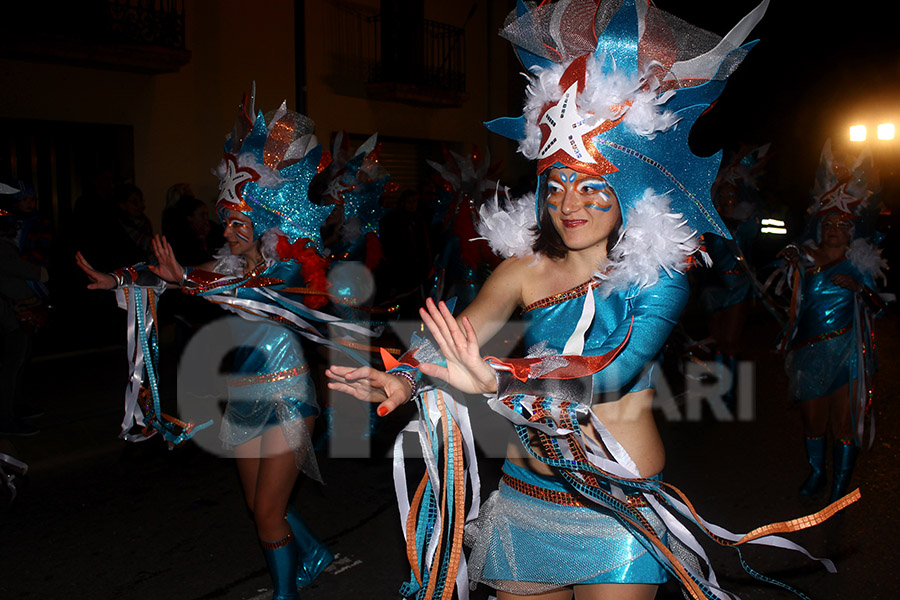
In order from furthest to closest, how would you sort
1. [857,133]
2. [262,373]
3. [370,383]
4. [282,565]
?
[857,133] → [262,373] → [282,565] → [370,383]

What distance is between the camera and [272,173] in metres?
3.99

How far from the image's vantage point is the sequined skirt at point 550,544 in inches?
91.2

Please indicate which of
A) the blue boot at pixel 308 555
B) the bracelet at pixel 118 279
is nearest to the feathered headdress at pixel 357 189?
the bracelet at pixel 118 279

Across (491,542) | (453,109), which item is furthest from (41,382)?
(453,109)

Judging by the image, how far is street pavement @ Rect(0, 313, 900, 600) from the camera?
13.0 feet

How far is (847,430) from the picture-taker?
16.1ft

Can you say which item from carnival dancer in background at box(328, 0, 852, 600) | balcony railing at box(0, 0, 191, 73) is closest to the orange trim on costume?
carnival dancer in background at box(328, 0, 852, 600)

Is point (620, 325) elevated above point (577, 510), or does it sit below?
above

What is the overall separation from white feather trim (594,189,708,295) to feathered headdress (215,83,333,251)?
2.06m

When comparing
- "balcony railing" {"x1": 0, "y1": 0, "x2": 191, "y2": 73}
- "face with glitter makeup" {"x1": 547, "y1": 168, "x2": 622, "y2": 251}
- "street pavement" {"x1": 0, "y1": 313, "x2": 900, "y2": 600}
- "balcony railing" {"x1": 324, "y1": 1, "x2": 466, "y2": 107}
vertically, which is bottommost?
"street pavement" {"x1": 0, "y1": 313, "x2": 900, "y2": 600}

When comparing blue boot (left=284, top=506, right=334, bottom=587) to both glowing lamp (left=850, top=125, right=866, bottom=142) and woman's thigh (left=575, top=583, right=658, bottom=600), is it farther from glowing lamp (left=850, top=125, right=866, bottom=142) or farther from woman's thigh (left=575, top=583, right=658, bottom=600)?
glowing lamp (left=850, top=125, right=866, bottom=142)

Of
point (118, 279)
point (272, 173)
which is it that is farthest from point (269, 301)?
point (118, 279)

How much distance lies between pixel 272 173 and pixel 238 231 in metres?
0.34

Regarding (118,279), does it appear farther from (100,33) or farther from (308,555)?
(100,33)
